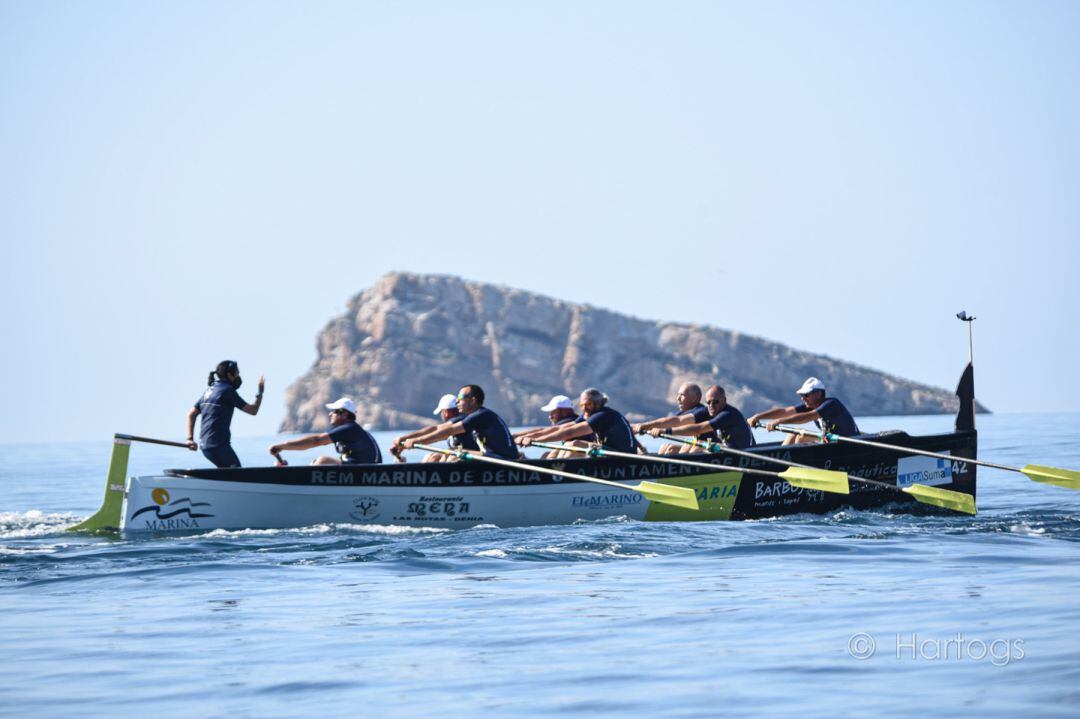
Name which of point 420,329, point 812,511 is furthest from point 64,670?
point 420,329

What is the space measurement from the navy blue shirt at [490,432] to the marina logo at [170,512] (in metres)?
3.79

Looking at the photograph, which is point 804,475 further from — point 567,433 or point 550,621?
point 550,621

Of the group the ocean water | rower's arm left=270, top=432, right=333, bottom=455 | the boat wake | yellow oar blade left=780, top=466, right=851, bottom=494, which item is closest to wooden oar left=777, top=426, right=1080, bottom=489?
the ocean water

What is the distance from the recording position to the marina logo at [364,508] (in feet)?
59.5

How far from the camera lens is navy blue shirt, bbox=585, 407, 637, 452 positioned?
64.8ft

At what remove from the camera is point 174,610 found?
12.4 metres

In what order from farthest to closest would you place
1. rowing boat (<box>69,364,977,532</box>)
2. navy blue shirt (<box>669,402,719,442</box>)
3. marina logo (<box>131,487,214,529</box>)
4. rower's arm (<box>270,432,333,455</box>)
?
navy blue shirt (<box>669,402,719,442</box>), rower's arm (<box>270,432,333,455</box>), rowing boat (<box>69,364,977,532</box>), marina logo (<box>131,487,214,529</box>)

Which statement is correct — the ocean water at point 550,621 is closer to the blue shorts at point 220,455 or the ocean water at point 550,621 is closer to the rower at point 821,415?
the blue shorts at point 220,455

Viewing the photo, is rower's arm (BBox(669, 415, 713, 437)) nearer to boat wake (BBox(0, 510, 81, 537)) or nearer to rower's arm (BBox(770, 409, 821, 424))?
rower's arm (BBox(770, 409, 821, 424))

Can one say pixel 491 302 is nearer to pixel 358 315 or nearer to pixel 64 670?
pixel 358 315

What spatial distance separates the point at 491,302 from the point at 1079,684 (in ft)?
593

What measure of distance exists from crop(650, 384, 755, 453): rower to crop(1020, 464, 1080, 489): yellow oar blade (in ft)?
13.6

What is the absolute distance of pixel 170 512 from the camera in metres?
17.4

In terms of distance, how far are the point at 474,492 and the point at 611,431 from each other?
2.48m
